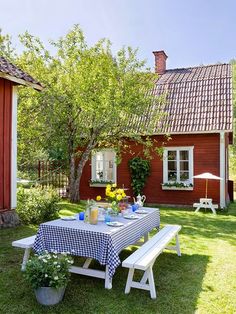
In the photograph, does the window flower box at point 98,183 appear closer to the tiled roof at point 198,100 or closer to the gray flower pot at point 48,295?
the tiled roof at point 198,100

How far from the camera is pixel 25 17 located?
11.9 metres

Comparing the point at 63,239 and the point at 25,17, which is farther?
the point at 25,17

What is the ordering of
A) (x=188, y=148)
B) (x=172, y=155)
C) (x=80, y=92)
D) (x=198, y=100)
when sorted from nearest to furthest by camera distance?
(x=80, y=92)
(x=188, y=148)
(x=172, y=155)
(x=198, y=100)

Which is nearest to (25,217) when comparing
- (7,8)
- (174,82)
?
(7,8)

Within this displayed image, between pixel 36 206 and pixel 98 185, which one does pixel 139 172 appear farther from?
pixel 36 206

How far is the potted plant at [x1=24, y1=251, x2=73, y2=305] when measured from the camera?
3648mm

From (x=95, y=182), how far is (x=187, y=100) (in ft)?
16.7

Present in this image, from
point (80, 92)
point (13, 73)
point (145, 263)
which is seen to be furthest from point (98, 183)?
point (145, 263)

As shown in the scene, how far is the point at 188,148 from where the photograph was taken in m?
12.3

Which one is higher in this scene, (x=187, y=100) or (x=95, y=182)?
(x=187, y=100)

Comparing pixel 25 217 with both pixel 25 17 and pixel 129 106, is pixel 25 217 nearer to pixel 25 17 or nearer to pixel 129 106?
pixel 129 106

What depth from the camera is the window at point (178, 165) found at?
12.3 metres

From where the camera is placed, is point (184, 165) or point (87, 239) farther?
point (184, 165)

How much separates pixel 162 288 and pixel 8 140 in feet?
16.8
